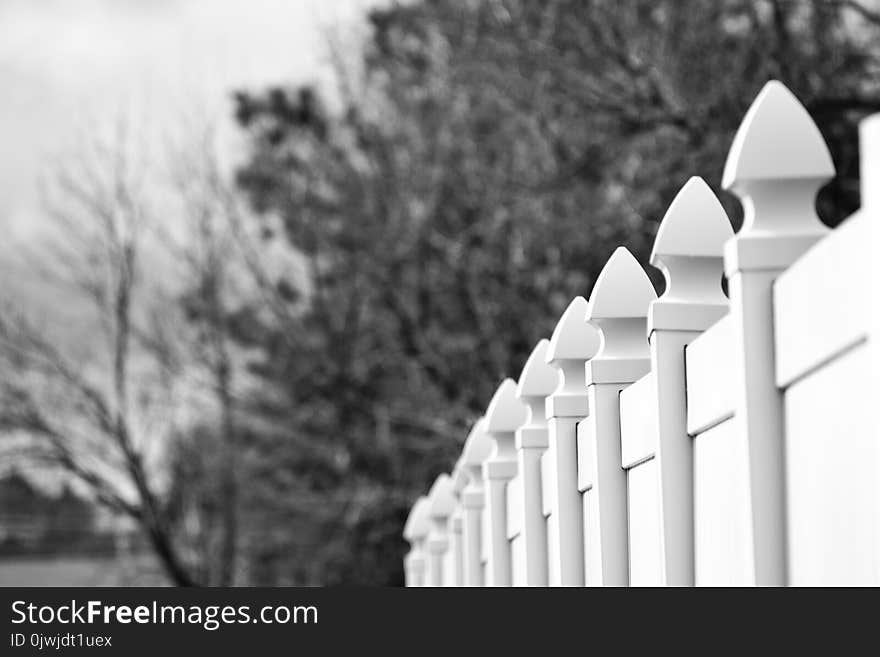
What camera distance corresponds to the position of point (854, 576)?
1619 millimetres

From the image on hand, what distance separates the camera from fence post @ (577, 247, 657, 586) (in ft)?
9.00

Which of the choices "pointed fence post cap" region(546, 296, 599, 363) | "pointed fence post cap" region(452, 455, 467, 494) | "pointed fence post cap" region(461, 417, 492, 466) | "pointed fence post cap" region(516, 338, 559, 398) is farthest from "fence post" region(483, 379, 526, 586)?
"pointed fence post cap" region(546, 296, 599, 363)

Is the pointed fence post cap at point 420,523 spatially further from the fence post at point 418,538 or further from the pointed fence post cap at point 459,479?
the pointed fence post cap at point 459,479

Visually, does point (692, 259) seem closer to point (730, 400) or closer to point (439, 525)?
point (730, 400)

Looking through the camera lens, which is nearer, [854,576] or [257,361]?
[854,576]

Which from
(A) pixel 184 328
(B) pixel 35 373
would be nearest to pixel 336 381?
(A) pixel 184 328

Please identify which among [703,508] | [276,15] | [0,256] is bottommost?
[703,508]

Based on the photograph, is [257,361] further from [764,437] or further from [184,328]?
[764,437]

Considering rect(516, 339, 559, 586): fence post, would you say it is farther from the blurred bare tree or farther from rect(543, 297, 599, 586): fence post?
the blurred bare tree

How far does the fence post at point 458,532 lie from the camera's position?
5.43 m

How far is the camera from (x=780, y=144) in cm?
183

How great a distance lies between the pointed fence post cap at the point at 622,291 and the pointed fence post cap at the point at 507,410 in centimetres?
131

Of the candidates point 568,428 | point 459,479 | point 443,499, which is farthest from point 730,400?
point 443,499
